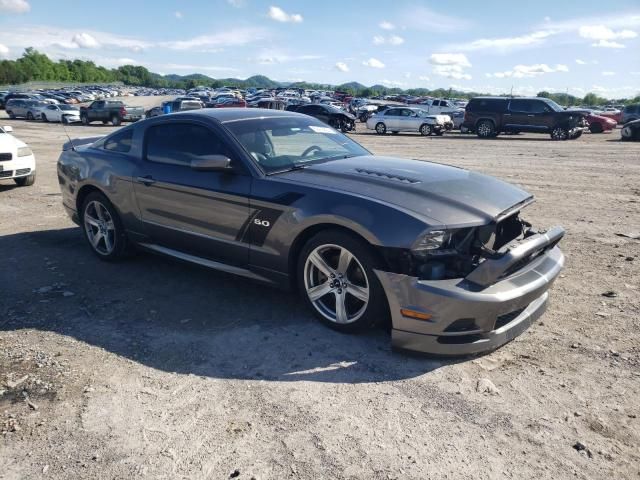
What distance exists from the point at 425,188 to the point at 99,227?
364cm

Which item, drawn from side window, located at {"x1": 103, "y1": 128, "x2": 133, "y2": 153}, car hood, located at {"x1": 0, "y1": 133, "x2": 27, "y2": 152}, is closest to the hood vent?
side window, located at {"x1": 103, "y1": 128, "x2": 133, "y2": 153}

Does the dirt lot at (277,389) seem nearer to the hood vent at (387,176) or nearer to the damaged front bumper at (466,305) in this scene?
the damaged front bumper at (466,305)

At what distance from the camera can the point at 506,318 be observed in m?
3.43

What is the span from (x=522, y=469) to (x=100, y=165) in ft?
15.7

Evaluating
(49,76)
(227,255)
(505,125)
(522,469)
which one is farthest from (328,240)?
(49,76)

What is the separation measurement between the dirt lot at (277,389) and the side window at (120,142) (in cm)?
131

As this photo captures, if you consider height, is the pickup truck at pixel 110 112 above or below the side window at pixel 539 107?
below

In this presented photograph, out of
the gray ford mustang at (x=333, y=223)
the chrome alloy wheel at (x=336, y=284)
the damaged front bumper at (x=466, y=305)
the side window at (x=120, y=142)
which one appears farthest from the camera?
the side window at (x=120, y=142)

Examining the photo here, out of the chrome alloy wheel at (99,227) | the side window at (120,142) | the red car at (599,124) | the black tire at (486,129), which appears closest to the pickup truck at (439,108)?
the red car at (599,124)

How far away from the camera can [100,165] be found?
5352mm

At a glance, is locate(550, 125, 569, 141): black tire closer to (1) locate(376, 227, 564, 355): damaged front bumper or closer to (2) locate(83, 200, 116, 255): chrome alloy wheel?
(1) locate(376, 227, 564, 355): damaged front bumper

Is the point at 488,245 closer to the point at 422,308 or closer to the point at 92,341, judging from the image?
the point at 422,308

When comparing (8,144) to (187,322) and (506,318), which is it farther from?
(506,318)

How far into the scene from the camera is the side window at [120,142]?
523cm
